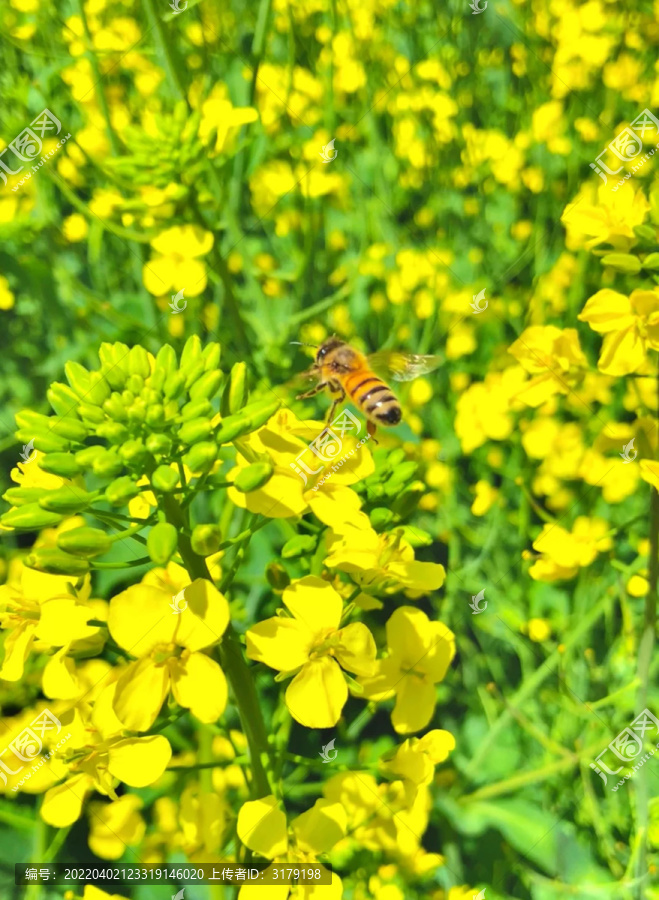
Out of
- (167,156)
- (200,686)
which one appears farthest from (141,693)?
(167,156)

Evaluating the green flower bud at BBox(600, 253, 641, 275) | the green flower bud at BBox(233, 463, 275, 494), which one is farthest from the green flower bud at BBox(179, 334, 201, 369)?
the green flower bud at BBox(600, 253, 641, 275)

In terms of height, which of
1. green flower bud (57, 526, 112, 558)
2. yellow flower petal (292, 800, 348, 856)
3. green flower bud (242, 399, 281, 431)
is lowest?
yellow flower petal (292, 800, 348, 856)

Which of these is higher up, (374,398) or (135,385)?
(135,385)

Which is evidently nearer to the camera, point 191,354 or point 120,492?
point 120,492

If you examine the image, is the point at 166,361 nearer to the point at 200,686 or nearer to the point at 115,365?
the point at 115,365

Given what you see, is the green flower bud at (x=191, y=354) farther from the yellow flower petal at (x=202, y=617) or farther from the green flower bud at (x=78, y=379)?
the yellow flower petal at (x=202, y=617)

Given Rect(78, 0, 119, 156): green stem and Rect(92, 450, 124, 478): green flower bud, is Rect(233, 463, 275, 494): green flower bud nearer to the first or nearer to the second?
Rect(92, 450, 124, 478): green flower bud

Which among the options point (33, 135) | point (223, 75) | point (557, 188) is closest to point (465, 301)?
point (557, 188)
